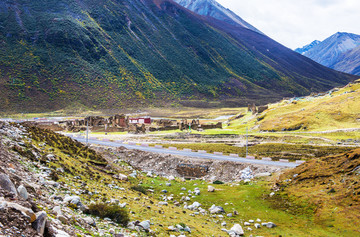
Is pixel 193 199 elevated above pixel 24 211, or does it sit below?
below

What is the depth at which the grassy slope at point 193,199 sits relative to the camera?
15938 millimetres

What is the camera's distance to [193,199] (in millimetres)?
24297

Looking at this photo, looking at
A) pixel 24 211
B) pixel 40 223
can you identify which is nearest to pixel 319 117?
pixel 40 223

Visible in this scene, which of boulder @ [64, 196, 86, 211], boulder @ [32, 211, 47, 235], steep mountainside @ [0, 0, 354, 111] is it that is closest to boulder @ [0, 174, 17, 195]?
boulder @ [32, 211, 47, 235]

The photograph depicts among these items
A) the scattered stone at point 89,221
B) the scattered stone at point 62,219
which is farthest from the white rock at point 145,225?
the scattered stone at point 62,219

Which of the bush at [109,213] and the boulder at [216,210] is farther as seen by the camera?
the boulder at [216,210]

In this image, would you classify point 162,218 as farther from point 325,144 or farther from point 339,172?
point 325,144

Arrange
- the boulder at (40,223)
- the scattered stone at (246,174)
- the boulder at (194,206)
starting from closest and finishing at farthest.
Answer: the boulder at (40,223)
the boulder at (194,206)
the scattered stone at (246,174)

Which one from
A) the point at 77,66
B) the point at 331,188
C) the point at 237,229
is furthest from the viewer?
the point at 77,66

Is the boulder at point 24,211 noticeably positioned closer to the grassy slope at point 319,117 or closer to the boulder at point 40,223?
the boulder at point 40,223

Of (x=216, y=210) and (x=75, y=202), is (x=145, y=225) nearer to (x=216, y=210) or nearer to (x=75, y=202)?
(x=75, y=202)

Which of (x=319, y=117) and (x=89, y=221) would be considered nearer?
(x=89, y=221)

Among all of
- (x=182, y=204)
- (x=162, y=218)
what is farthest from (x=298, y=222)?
(x=162, y=218)

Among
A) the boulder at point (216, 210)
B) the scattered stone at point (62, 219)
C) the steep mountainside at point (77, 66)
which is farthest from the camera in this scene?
the steep mountainside at point (77, 66)
